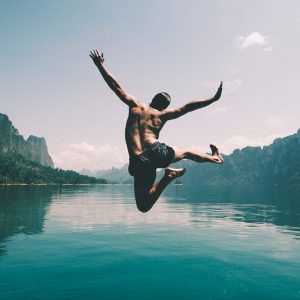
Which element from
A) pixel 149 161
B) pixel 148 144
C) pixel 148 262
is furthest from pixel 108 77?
pixel 148 262

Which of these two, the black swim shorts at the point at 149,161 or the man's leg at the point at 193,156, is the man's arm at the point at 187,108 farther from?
the man's leg at the point at 193,156

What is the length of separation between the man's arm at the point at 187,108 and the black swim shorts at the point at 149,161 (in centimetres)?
70

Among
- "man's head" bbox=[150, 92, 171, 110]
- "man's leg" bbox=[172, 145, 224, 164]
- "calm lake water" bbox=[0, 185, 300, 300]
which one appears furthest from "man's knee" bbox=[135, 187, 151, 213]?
"calm lake water" bbox=[0, 185, 300, 300]

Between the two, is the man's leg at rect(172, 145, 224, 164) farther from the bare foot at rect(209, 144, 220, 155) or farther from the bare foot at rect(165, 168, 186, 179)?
the bare foot at rect(209, 144, 220, 155)

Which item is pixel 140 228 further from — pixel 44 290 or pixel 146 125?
pixel 146 125

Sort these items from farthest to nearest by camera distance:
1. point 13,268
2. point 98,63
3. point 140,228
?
point 140,228 → point 13,268 → point 98,63

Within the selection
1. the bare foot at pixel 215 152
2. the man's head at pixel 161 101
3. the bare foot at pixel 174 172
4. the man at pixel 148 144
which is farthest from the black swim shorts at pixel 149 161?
the bare foot at pixel 215 152

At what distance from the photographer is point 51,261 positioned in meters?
27.8

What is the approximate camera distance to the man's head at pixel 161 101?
24.4 ft

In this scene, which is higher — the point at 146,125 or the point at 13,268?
the point at 146,125

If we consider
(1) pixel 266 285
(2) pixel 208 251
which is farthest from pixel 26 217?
(1) pixel 266 285

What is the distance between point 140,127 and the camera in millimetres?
7395

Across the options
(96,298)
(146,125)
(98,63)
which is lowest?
(96,298)

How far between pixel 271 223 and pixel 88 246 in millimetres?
32108
